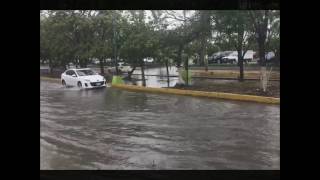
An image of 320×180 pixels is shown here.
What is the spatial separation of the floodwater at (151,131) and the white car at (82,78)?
24 cm

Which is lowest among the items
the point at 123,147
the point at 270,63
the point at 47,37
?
the point at 123,147

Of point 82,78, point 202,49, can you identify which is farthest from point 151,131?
point 202,49

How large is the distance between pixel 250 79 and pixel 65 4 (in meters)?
7.14

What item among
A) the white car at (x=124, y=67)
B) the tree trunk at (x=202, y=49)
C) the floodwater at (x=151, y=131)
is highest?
the tree trunk at (x=202, y=49)

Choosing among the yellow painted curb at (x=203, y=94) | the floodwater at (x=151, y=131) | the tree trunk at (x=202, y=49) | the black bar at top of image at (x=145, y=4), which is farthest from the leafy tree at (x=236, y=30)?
the black bar at top of image at (x=145, y=4)

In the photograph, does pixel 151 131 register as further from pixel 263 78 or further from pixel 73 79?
pixel 263 78

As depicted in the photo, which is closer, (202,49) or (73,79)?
(202,49)

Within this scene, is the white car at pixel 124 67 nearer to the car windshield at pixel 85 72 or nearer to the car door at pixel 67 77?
the car windshield at pixel 85 72

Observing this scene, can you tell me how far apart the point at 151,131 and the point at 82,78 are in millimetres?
2767

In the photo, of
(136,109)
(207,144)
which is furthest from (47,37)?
(207,144)

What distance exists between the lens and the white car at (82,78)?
465 inches

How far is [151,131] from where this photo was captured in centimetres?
1048

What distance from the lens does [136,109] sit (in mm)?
11977
